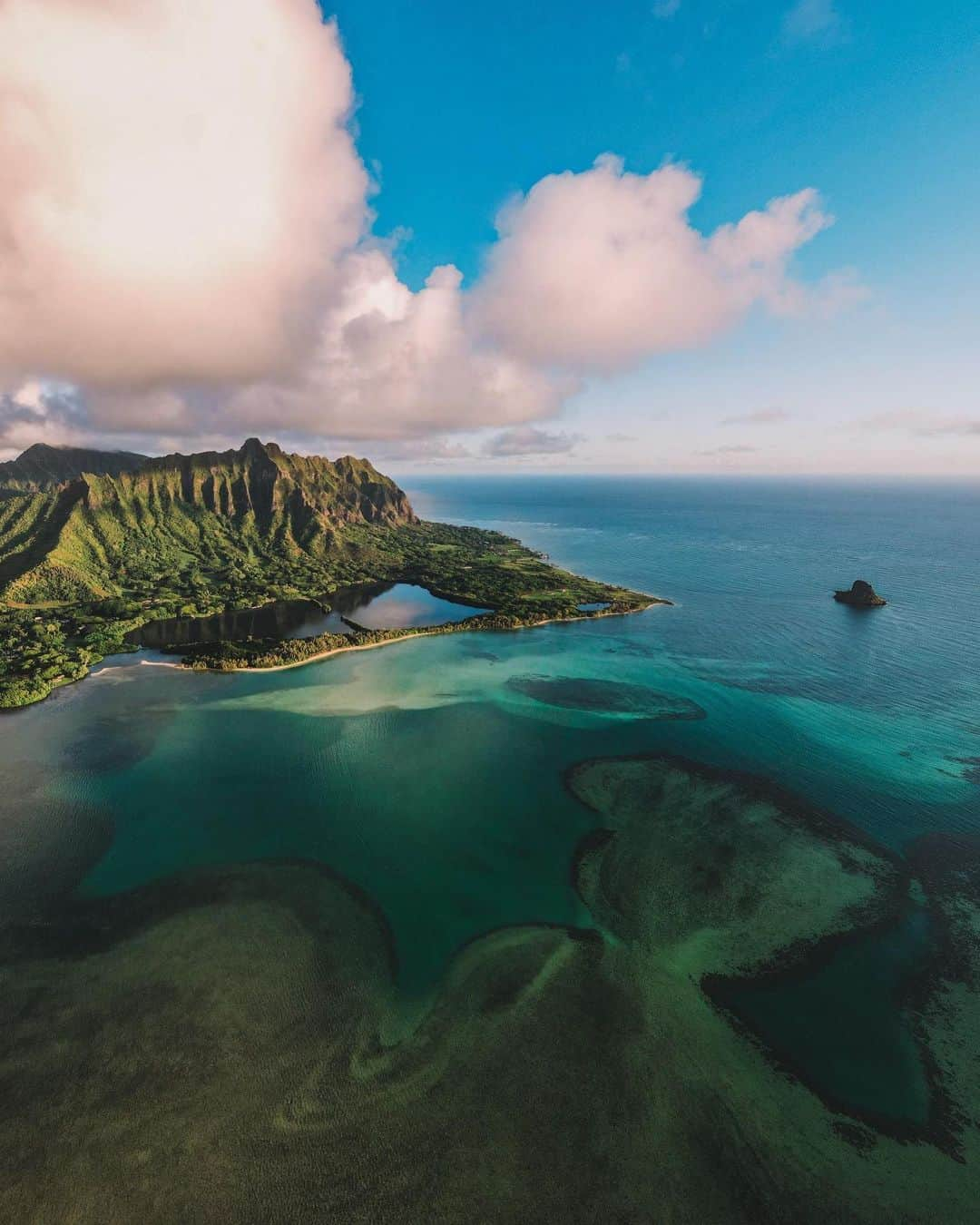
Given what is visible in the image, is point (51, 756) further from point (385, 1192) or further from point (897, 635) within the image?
point (897, 635)

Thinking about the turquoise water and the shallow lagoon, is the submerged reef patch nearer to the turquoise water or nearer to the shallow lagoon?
the turquoise water

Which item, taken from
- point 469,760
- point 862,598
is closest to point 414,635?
point 469,760

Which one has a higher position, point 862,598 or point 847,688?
point 862,598

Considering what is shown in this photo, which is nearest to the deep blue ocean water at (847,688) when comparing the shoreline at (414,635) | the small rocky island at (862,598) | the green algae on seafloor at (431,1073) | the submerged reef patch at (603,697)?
the small rocky island at (862,598)

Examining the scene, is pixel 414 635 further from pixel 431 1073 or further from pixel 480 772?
pixel 431 1073

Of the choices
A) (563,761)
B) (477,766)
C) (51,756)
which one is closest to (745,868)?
(563,761)
